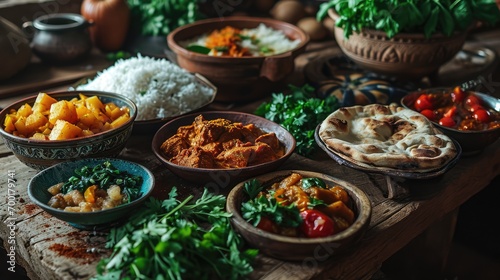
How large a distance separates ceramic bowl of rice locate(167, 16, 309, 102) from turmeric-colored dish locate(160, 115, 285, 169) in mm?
507

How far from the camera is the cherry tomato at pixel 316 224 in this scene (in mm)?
1643

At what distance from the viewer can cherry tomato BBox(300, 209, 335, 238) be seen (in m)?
1.64

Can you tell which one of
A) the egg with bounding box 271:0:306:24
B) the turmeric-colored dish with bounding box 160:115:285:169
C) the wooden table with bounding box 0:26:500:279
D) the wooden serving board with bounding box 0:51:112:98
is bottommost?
the wooden serving board with bounding box 0:51:112:98

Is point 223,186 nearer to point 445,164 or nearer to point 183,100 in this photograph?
point 183,100

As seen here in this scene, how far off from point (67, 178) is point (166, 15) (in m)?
1.72

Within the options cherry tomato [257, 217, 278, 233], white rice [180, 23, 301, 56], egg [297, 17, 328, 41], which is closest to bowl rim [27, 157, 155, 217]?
cherry tomato [257, 217, 278, 233]

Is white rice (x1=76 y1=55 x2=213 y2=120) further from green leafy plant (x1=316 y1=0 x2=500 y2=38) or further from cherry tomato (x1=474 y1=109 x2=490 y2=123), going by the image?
cherry tomato (x1=474 y1=109 x2=490 y2=123)

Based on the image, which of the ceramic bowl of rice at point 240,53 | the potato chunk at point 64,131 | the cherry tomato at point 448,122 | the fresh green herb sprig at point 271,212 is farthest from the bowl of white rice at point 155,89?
the cherry tomato at point 448,122

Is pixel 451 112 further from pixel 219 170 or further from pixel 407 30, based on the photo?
pixel 219 170

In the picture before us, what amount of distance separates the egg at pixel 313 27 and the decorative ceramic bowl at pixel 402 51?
33.5 inches

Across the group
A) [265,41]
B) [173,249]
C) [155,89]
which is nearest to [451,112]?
[265,41]

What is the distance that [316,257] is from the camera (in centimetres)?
165

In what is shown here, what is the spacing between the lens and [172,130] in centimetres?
229

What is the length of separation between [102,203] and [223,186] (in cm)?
45
